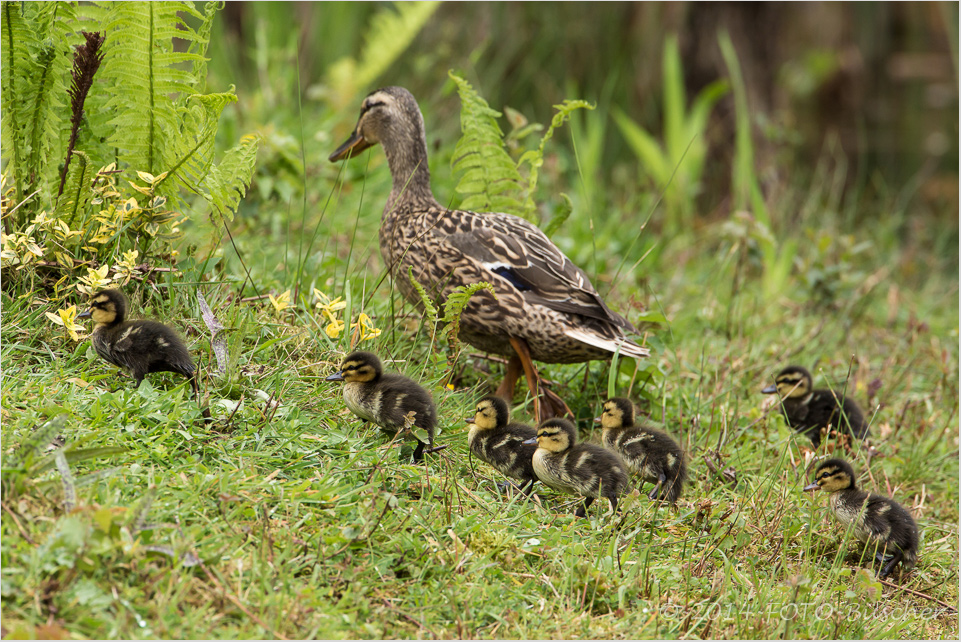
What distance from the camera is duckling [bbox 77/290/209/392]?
3.65 meters

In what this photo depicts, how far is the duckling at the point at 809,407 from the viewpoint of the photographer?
16.3ft

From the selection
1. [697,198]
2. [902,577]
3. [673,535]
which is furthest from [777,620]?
[697,198]

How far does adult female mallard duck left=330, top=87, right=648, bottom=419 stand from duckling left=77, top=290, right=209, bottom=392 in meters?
1.22

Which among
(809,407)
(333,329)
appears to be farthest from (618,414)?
(809,407)

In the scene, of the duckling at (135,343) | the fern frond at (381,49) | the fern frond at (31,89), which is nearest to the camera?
the duckling at (135,343)

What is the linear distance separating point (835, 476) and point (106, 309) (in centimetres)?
315

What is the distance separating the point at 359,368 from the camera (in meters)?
3.77

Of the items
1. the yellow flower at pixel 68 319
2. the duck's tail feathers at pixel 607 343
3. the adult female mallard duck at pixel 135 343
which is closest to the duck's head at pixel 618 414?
the duck's tail feathers at pixel 607 343

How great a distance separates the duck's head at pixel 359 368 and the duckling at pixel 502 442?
459mm

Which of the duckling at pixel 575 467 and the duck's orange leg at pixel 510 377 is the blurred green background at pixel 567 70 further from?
the duckling at pixel 575 467

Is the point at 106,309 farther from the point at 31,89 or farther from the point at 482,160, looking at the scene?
the point at 482,160

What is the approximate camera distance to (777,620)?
3.30m

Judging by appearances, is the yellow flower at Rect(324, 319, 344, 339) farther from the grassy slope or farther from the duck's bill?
the duck's bill

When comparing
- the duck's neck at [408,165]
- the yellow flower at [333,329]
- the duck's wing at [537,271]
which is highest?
the duck's neck at [408,165]
